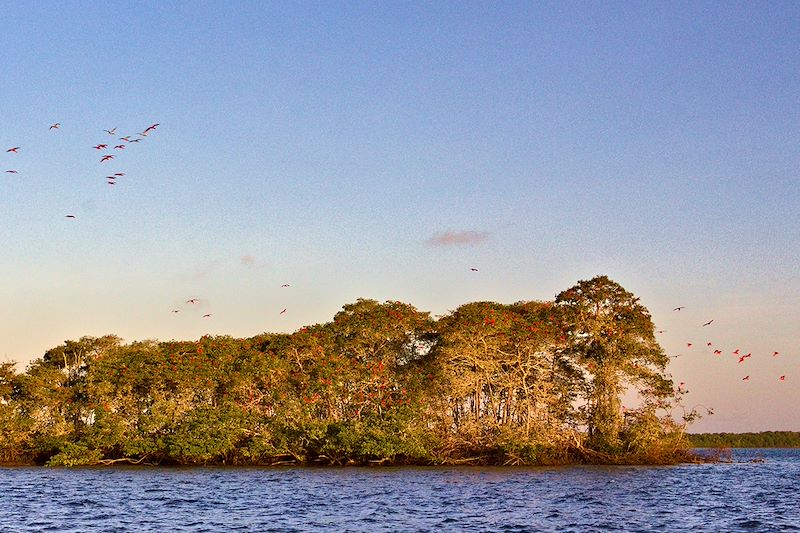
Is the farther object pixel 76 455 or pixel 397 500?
pixel 76 455

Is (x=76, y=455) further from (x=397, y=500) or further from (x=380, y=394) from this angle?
(x=397, y=500)

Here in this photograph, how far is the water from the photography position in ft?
101

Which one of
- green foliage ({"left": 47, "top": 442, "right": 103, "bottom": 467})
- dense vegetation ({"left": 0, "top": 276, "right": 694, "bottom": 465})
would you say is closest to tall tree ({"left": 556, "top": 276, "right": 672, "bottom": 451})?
dense vegetation ({"left": 0, "top": 276, "right": 694, "bottom": 465})

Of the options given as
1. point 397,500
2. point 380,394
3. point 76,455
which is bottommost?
point 397,500

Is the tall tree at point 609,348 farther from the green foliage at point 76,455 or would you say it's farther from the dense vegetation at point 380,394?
the green foliage at point 76,455

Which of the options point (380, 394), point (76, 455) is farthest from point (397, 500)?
point (76, 455)

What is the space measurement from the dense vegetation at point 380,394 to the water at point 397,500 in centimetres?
362

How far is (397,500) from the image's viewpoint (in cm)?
3722

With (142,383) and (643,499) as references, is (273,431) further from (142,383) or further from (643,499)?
(643,499)

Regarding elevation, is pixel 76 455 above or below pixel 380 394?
below

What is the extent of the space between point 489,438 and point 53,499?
28.5 meters

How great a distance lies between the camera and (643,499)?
38.3m

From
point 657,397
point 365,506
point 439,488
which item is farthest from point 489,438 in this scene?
point 365,506

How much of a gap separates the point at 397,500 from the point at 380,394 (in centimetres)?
2095
